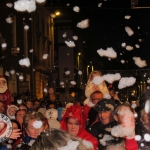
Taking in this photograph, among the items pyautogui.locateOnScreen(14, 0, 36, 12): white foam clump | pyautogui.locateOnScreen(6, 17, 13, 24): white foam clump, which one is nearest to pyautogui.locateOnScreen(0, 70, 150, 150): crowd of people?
pyautogui.locateOnScreen(14, 0, 36, 12): white foam clump

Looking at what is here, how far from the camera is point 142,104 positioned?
4324 millimetres

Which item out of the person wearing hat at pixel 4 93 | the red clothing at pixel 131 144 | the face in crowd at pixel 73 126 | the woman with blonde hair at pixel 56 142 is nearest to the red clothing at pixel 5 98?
the person wearing hat at pixel 4 93

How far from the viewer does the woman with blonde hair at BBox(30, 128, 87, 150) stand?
6.06ft

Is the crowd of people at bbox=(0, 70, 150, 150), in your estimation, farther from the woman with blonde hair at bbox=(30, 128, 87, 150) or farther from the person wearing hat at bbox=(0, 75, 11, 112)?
the person wearing hat at bbox=(0, 75, 11, 112)

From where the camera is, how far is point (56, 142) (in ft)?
6.06

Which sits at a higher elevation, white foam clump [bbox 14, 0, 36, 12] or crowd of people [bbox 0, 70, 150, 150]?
white foam clump [bbox 14, 0, 36, 12]

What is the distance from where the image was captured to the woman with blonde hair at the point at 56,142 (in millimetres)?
1847

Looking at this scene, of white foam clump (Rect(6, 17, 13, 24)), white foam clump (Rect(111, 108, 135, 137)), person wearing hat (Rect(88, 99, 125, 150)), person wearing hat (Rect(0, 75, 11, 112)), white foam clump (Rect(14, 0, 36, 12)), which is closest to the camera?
white foam clump (Rect(111, 108, 135, 137))

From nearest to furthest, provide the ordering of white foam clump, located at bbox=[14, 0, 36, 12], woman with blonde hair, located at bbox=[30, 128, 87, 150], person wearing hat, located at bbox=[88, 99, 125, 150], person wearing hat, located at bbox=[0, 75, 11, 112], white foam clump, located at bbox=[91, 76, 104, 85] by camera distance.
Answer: woman with blonde hair, located at bbox=[30, 128, 87, 150] → person wearing hat, located at bbox=[88, 99, 125, 150] → white foam clump, located at bbox=[91, 76, 104, 85] → person wearing hat, located at bbox=[0, 75, 11, 112] → white foam clump, located at bbox=[14, 0, 36, 12]

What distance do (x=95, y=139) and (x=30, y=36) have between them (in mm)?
22170

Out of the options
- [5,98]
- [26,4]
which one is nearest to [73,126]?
[5,98]

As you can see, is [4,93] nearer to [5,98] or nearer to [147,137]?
[5,98]

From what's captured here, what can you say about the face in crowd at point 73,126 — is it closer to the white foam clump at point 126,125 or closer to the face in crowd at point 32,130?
the face in crowd at point 32,130

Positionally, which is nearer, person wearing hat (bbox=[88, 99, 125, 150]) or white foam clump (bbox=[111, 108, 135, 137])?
white foam clump (bbox=[111, 108, 135, 137])
